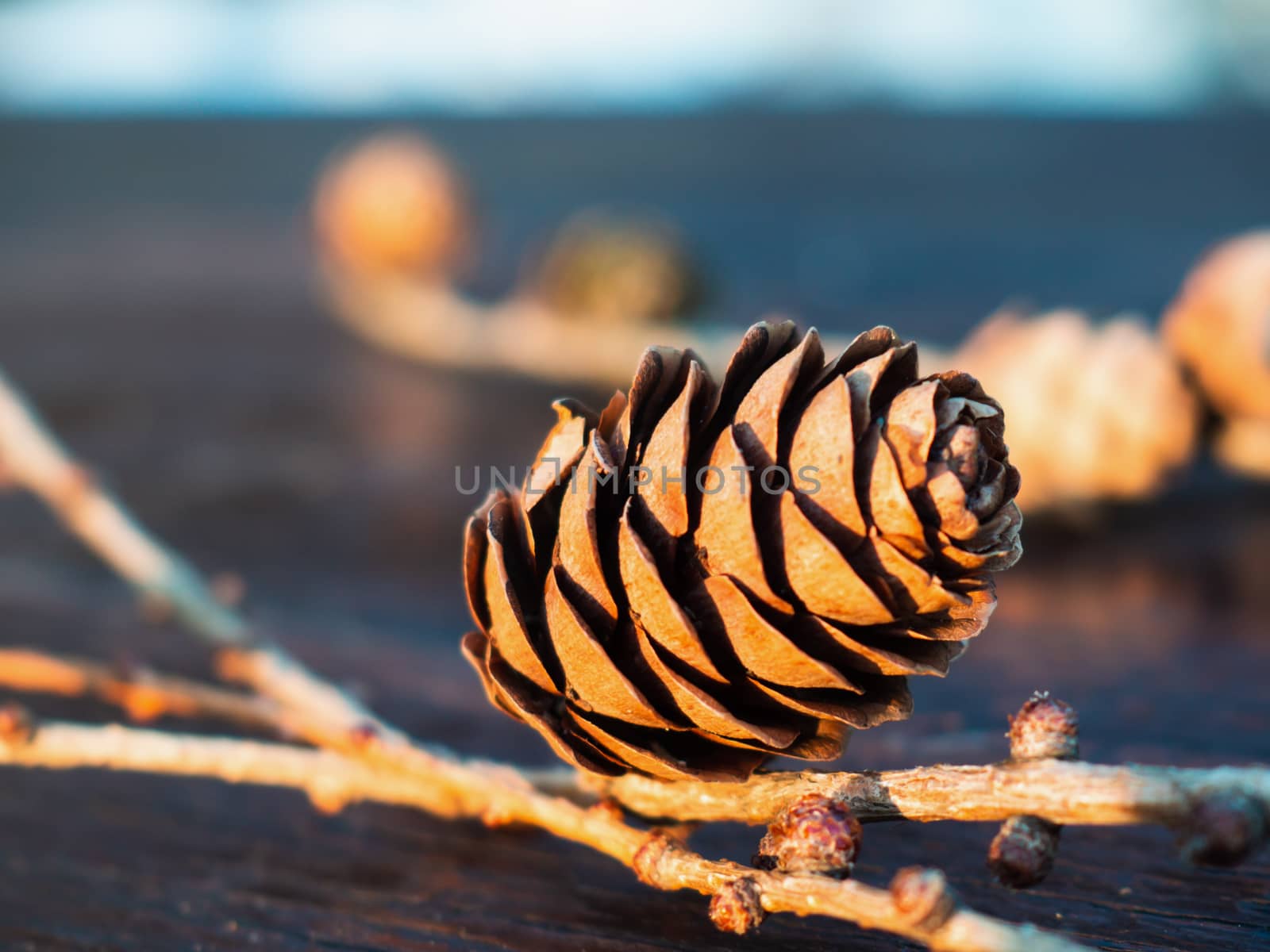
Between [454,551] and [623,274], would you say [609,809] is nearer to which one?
[454,551]

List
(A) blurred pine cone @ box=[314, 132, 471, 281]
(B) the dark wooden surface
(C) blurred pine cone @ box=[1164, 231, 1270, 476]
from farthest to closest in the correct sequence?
(A) blurred pine cone @ box=[314, 132, 471, 281]
(C) blurred pine cone @ box=[1164, 231, 1270, 476]
(B) the dark wooden surface

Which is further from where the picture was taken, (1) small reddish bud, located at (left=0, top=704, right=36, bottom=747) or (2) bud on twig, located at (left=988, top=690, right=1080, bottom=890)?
(1) small reddish bud, located at (left=0, top=704, right=36, bottom=747)

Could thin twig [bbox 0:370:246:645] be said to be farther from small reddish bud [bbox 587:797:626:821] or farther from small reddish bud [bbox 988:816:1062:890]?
small reddish bud [bbox 988:816:1062:890]

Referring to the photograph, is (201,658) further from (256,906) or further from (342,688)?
(256,906)

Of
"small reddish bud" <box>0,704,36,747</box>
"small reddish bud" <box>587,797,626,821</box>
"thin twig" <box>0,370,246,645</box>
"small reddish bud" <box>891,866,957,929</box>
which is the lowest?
"small reddish bud" <box>891,866,957,929</box>

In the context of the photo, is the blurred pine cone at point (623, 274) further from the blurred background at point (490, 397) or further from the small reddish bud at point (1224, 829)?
the small reddish bud at point (1224, 829)

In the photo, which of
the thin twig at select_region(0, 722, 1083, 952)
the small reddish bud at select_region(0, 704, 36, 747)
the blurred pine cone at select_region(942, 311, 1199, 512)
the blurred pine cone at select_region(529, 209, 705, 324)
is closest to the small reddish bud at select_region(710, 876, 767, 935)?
the thin twig at select_region(0, 722, 1083, 952)

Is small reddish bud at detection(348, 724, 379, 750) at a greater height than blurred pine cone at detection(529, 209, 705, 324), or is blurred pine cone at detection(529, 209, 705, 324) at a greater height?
blurred pine cone at detection(529, 209, 705, 324)

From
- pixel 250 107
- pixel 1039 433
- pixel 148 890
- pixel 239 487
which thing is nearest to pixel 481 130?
pixel 250 107
